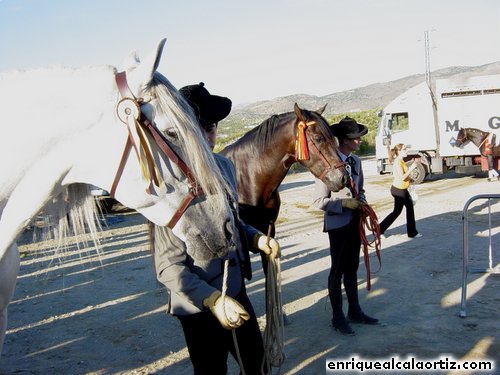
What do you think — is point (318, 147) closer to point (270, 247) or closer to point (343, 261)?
point (343, 261)

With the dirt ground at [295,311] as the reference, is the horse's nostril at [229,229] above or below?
above

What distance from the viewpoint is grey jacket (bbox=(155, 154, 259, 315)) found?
217 centimetres

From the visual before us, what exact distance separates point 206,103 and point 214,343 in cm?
137

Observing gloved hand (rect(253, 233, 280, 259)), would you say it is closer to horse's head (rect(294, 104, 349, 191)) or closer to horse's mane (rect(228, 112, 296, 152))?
horse's head (rect(294, 104, 349, 191))

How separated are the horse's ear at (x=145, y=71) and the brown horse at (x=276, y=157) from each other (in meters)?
2.74

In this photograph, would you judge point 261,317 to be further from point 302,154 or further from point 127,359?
point 302,154

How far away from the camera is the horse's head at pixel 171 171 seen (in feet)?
5.29

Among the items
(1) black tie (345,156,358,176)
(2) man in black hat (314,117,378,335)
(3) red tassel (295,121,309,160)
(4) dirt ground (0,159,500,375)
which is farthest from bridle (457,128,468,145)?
(3) red tassel (295,121,309,160)

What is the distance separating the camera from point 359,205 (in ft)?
13.7

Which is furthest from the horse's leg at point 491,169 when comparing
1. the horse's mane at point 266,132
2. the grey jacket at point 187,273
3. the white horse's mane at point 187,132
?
the white horse's mane at point 187,132

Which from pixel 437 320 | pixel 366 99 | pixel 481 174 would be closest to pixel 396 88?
pixel 366 99

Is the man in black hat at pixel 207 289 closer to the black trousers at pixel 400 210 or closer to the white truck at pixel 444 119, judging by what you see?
the black trousers at pixel 400 210

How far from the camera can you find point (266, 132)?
442 cm

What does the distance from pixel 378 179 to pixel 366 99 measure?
124 meters
